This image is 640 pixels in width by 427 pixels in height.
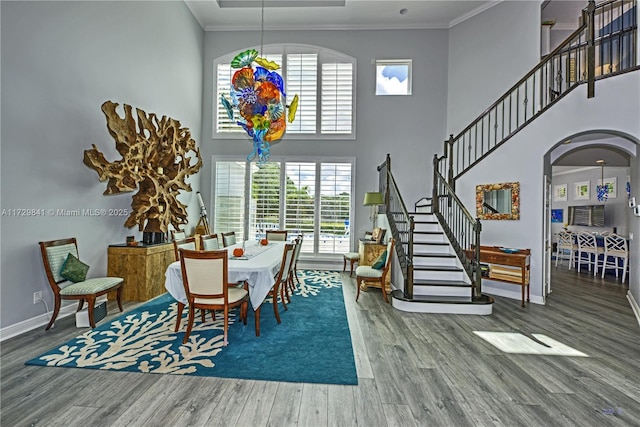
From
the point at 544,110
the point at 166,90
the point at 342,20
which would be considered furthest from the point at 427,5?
the point at 166,90

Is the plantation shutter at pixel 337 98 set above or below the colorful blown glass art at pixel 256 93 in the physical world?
above

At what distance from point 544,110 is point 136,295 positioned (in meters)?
7.53

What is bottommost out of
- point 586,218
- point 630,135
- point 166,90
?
point 586,218

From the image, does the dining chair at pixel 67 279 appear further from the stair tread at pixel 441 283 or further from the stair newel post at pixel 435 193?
the stair newel post at pixel 435 193

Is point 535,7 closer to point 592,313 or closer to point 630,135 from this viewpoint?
point 630,135

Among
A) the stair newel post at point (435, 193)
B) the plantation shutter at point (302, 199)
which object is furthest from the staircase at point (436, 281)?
the plantation shutter at point (302, 199)

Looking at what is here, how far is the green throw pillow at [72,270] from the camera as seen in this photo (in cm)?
358

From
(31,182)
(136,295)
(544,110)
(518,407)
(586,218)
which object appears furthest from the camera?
(586,218)

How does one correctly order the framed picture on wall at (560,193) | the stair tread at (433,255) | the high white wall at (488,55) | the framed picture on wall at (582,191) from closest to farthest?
the stair tread at (433,255), the high white wall at (488,55), the framed picture on wall at (582,191), the framed picture on wall at (560,193)

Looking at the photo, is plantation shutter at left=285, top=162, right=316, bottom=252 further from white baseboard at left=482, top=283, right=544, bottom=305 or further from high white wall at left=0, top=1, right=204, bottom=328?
white baseboard at left=482, top=283, right=544, bottom=305

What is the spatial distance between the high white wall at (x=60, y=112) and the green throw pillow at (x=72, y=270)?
0.35 m

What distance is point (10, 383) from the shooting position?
2428 mm

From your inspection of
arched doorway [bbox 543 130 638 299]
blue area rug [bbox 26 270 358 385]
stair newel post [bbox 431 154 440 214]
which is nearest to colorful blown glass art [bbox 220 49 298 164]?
blue area rug [bbox 26 270 358 385]

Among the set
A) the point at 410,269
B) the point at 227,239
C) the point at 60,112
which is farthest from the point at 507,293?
the point at 60,112
